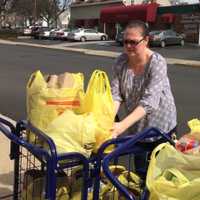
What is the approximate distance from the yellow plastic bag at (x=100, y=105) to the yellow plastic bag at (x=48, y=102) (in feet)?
0.26

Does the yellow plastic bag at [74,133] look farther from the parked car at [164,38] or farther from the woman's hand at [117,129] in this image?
the parked car at [164,38]

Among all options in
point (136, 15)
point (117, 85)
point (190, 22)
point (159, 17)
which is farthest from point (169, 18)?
point (117, 85)

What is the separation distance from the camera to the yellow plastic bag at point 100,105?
350 centimetres

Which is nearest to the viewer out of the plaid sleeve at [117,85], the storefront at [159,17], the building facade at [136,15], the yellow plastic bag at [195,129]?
the yellow plastic bag at [195,129]

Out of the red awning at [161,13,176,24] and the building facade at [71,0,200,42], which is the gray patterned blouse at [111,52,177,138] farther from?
the red awning at [161,13,176,24]

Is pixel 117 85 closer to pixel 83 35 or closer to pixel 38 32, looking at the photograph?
pixel 83 35

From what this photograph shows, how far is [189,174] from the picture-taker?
8.55 ft

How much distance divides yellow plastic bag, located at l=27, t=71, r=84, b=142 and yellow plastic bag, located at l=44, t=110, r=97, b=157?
0.17 metres

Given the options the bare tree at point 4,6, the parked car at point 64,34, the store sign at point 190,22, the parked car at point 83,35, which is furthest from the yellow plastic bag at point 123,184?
the bare tree at point 4,6

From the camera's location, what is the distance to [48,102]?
369 centimetres

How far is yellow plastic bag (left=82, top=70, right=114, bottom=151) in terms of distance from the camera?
3.50m

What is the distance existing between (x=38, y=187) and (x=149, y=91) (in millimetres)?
1003

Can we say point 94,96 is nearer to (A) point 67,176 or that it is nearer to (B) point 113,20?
(A) point 67,176

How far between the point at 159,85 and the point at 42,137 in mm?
1029
